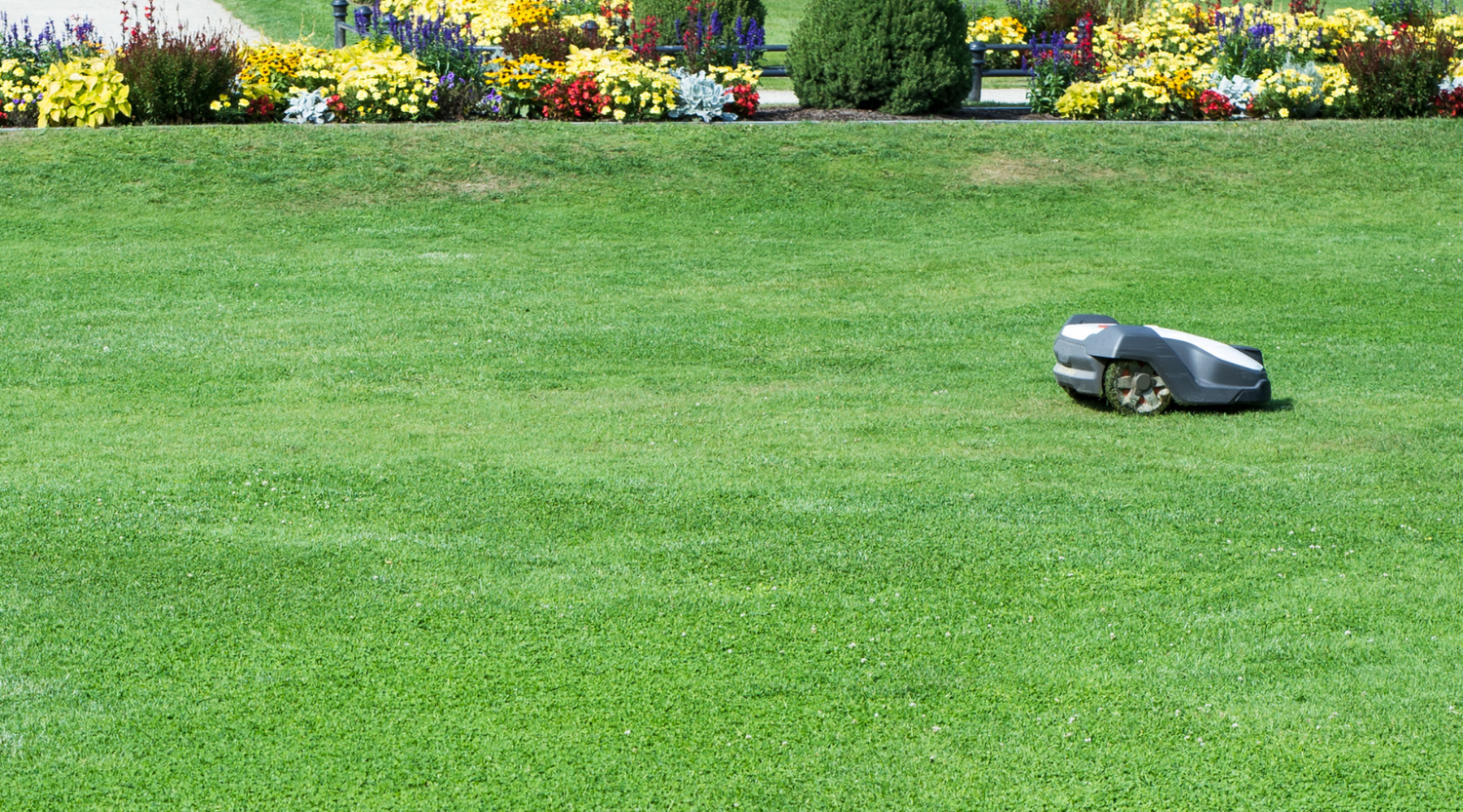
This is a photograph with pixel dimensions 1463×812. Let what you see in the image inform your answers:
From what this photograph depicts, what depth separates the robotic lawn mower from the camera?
814cm

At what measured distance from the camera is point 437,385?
29.8ft

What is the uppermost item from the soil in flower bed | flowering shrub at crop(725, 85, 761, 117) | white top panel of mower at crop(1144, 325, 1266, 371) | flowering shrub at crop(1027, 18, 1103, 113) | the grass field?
flowering shrub at crop(1027, 18, 1103, 113)

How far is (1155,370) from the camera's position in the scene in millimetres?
8227

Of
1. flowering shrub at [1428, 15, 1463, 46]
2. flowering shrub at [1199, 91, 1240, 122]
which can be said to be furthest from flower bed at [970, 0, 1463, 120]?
flowering shrub at [1428, 15, 1463, 46]

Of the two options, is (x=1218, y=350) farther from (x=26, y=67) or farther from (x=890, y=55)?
(x=26, y=67)

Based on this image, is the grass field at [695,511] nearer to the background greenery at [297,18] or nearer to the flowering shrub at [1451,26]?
the flowering shrub at [1451,26]

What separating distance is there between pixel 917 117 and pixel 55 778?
13917 mm

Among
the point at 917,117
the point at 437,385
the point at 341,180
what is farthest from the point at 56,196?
the point at 917,117

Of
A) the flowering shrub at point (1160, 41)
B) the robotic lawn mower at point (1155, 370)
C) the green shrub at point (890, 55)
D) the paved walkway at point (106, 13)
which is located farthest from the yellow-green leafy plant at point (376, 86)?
the paved walkway at point (106, 13)

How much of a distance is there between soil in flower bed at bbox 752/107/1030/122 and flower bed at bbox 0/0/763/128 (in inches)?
16.1

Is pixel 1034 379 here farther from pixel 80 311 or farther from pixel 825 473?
pixel 80 311

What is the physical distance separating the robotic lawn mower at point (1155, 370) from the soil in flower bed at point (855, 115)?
8847mm

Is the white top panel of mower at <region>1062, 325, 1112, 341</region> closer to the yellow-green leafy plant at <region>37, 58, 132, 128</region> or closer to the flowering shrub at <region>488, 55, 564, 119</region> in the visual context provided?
the flowering shrub at <region>488, 55, 564, 119</region>

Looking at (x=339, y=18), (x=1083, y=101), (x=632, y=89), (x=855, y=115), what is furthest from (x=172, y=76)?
(x=1083, y=101)
